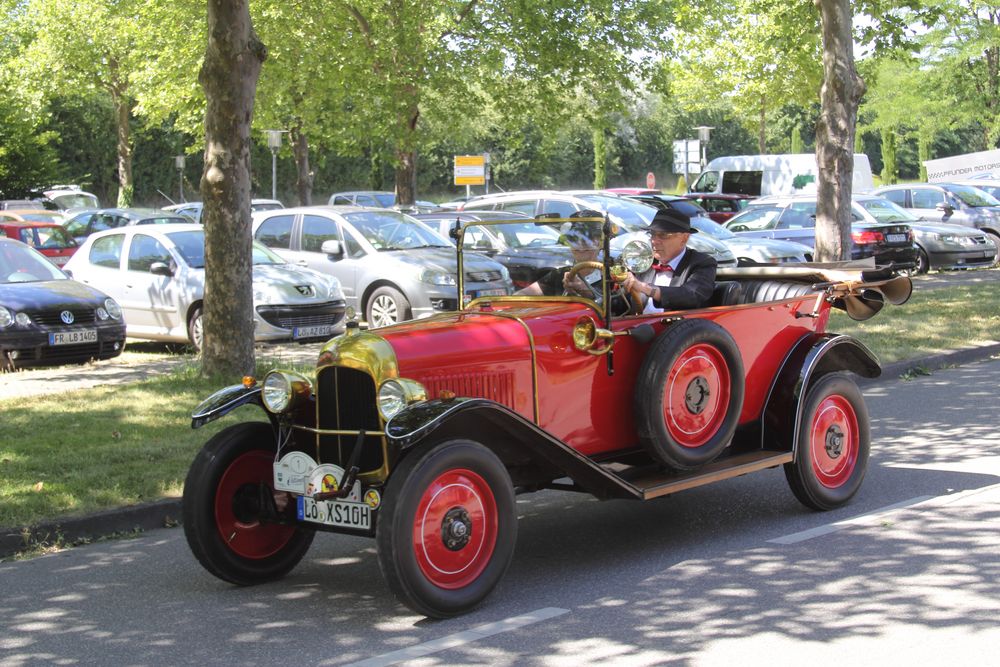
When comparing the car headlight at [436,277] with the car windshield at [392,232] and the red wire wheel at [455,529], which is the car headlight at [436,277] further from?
the red wire wheel at [455,529]

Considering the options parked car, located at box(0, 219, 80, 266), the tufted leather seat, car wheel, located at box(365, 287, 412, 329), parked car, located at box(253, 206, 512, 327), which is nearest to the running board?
the tufted leather seat

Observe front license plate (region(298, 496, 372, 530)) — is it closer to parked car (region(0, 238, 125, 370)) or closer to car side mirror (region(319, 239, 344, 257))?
parked car (region(0, 238, 125, 370))

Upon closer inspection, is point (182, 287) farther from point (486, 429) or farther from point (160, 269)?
point (486, 429)

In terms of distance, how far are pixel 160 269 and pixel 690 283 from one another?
9.57m

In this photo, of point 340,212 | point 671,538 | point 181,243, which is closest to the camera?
point 671,538

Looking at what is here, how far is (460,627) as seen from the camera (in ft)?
17.2

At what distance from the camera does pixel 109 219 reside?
27.9 metres

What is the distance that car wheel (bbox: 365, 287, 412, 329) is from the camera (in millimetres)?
15938

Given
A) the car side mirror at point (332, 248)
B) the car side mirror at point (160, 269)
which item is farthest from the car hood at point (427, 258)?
the car side mirror at point (160, 269)

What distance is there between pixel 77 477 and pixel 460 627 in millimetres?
3660

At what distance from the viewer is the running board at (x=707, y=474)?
6.21 meters

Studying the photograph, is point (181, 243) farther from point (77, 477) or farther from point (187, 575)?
point (187, 575)

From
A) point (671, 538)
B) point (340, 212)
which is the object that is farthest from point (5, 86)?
point (671, 538)

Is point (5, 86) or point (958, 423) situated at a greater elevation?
point (5, 86)
